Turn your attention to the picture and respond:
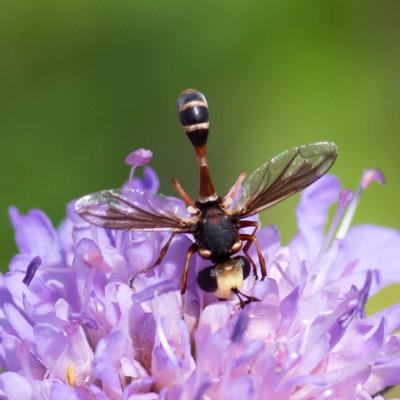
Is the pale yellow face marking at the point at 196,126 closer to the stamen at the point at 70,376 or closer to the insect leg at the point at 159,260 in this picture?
the insect leg at the point at 159,260

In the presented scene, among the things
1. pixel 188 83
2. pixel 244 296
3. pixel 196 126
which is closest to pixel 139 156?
pixel 196 126

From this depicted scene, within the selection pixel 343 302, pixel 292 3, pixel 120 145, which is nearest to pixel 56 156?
pixel 120 145

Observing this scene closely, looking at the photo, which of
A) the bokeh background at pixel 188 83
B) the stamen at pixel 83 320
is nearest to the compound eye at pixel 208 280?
the stamen at pixel 83 320

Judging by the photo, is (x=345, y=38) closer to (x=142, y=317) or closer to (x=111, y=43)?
(x=111, y=43)

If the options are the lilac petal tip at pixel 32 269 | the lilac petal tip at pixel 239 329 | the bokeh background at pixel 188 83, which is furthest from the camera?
the bokeh background at pixel 188 83

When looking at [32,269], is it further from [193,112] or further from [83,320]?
[193,112]

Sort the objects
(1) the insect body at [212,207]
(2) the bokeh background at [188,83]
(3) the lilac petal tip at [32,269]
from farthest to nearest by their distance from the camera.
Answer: (2) the bokeh background at [188,83]
(3) the lilac petal tip at [32,269]
(1) the insect body at [212,207]
